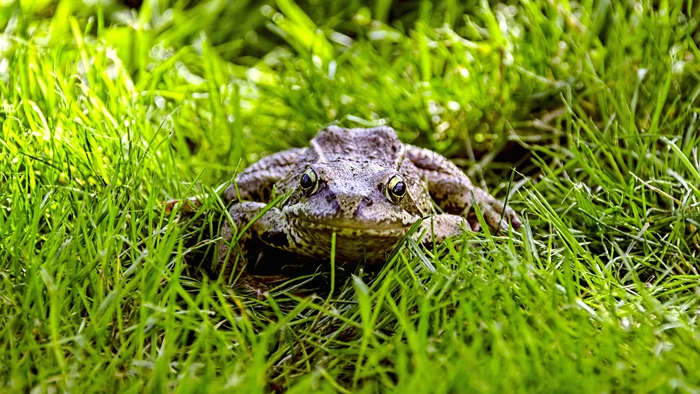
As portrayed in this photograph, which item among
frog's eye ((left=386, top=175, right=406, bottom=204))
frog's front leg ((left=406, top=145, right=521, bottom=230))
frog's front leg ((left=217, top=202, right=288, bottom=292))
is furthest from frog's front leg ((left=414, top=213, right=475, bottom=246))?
frog's front leg ((left=217, top=202, right=288, bottom=292))

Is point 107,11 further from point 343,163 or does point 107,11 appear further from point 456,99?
point 343,163

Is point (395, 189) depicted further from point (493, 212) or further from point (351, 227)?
point (493, 212)

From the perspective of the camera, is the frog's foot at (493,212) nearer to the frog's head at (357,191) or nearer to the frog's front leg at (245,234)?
the frog's head at (357,191)

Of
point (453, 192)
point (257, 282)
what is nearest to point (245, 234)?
point (257, 282)

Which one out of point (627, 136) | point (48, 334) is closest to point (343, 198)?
point (48, 334)

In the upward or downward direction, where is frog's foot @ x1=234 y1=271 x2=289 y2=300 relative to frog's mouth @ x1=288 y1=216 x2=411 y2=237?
downward

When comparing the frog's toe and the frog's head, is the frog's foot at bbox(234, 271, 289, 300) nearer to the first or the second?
the frog's head

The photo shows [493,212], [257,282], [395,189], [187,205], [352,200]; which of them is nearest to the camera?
[352,200]
